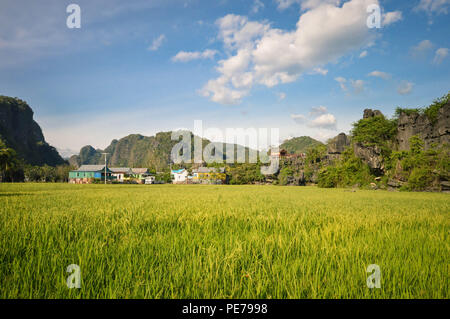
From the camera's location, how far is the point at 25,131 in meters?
97.8

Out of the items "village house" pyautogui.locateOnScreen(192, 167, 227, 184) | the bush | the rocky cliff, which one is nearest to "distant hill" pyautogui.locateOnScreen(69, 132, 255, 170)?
A: "village house" pyautogui.locateOnScreen(192, 167, 227, 184)

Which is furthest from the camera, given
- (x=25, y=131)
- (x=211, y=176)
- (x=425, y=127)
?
(x=25, y=131)

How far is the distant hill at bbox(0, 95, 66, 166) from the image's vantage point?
8664 cm

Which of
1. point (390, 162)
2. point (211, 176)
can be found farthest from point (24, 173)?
point (390, 162)

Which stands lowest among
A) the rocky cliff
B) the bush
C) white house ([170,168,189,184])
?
white house ([170,168,189,184])

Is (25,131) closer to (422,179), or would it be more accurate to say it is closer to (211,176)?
(211,176)

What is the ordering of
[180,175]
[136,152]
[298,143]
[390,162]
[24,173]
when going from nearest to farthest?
[390,162]
[24,173]
[180,175]
[298,143]
[136,152]

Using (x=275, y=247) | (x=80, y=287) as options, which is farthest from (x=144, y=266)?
(x=275, y=247)

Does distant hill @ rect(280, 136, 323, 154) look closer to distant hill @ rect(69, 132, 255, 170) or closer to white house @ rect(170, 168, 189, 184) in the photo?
distant hill @ rect(69, 132, 255, 170)

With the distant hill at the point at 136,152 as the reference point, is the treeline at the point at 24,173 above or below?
below

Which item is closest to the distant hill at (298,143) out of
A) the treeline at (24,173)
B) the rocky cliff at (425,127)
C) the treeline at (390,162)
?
the treeline at (390,162)

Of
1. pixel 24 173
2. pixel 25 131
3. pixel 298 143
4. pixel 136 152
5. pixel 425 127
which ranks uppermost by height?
pixel 25 131

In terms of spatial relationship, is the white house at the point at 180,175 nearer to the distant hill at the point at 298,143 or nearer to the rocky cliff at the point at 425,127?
the rocky cliff at the point at 425,127

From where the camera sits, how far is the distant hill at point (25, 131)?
284 ft
